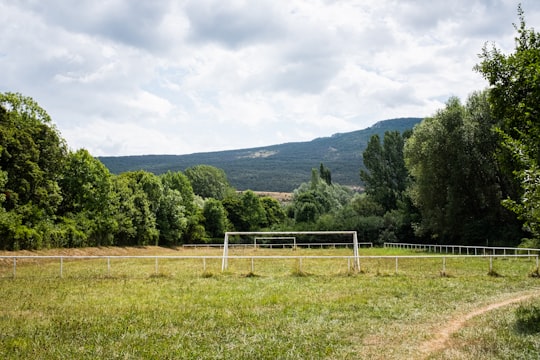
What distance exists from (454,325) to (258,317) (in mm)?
5434

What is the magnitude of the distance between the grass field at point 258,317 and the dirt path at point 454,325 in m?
0.11

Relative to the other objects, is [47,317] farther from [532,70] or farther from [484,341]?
[532,70]

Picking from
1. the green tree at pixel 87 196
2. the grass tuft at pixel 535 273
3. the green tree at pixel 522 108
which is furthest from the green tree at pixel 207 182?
the green tree at pixel 522 108

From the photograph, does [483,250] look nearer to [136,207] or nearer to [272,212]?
[136,207]

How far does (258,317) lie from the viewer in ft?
46.5

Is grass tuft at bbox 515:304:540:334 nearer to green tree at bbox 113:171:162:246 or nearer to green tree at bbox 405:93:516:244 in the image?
green tree at bbox 405:93:516:244

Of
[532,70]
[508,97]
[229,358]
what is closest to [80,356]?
[229,358]

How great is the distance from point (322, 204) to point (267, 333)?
298 feet

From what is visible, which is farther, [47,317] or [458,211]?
[458,211]

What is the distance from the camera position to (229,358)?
32.2 ft

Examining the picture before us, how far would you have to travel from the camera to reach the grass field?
1039cm

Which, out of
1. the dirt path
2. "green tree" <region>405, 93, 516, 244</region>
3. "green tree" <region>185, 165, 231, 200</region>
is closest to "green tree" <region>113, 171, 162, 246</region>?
"green tree" <region>405, 93, 516, 244</region>

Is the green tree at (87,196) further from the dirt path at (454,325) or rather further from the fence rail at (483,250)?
the dirt path at (454,325)

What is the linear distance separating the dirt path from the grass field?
0.11m
